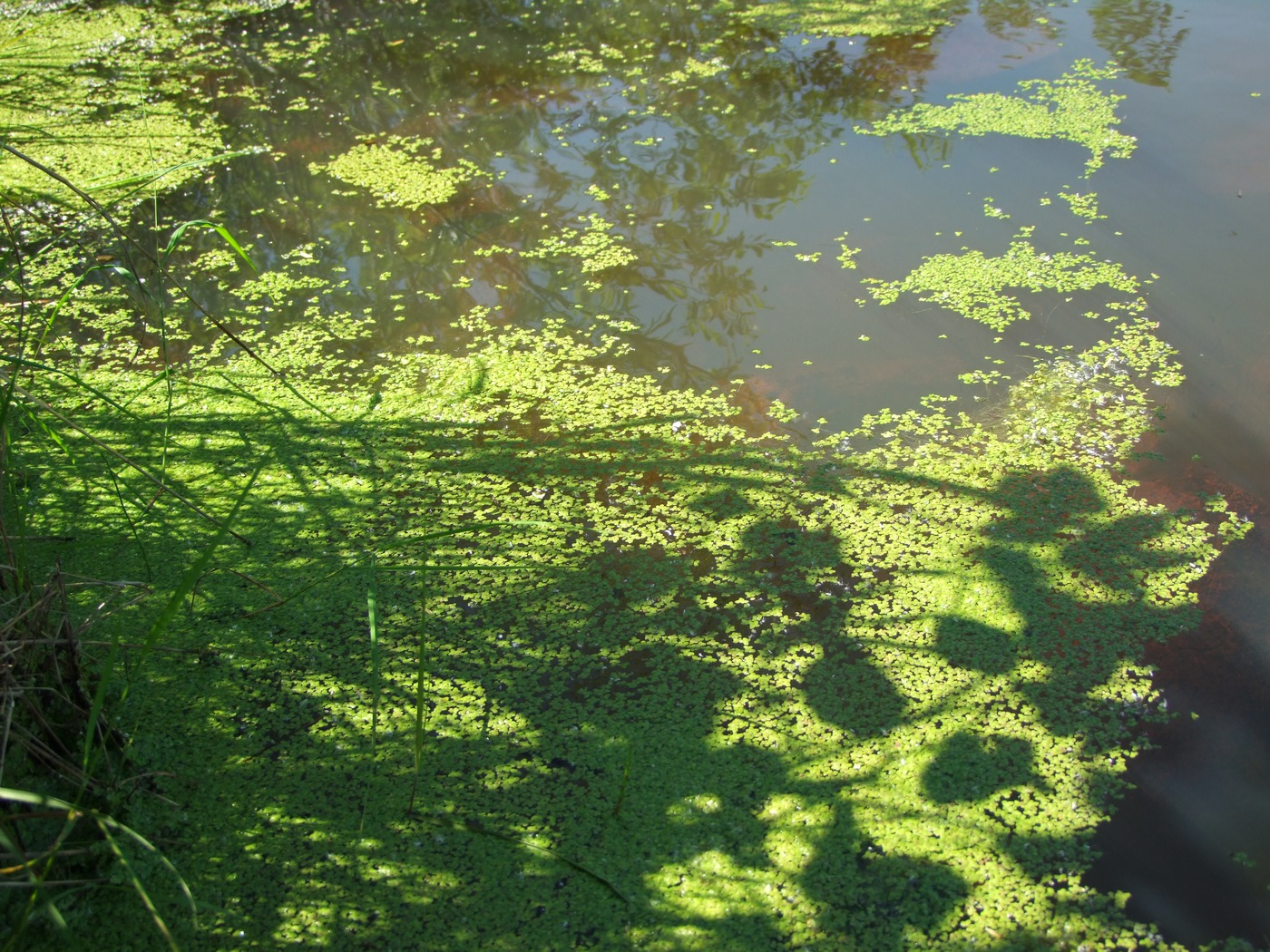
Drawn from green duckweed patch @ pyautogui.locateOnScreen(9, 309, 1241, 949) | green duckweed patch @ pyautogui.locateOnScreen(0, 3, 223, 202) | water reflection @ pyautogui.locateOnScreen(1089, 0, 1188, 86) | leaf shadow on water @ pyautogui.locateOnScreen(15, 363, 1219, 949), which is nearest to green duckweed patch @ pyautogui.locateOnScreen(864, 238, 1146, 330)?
green duckweed patch @ pyautogui.locateOnScreen(9, 309, 1241, 949)

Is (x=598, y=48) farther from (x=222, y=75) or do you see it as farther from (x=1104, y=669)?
(x=1104, y=669)

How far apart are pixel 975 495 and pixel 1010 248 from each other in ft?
4.23

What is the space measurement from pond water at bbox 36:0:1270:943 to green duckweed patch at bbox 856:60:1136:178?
0.27ft

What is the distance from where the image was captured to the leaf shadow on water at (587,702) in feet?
5.34

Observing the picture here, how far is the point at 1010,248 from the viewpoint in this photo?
333cm

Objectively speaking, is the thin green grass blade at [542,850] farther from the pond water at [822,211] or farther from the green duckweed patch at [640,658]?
the pond water at [822,211]

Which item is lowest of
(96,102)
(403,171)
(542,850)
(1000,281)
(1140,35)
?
(542,850)

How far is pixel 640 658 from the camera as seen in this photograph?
2059 millimetres

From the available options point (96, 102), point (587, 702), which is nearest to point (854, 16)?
point (96, 102)

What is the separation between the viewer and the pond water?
2.04 metres

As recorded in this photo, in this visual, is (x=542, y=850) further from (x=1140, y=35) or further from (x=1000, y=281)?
(x=1140, y=35)

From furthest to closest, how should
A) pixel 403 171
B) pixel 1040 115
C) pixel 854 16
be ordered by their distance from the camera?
pixel 854 16, pixel 1040 115, pixel 403 171

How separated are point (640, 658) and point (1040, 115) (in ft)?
10.6

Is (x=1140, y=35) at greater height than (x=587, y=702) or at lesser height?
greater
